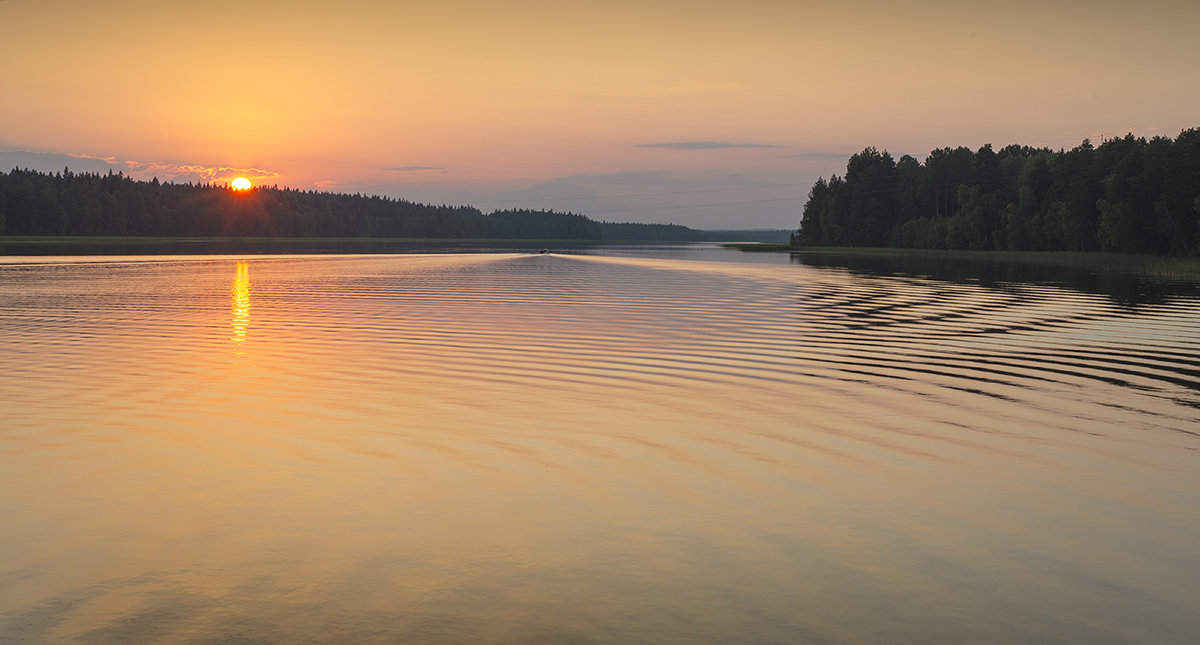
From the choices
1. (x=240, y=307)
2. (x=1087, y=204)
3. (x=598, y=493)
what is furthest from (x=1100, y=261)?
(x=598, y=493)

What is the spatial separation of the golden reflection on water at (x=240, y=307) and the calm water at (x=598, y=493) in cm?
470

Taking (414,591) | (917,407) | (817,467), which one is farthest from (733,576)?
(917,407)

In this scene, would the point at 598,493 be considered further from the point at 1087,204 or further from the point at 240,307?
the point at 1087,204

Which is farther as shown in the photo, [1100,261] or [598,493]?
[1100,261]

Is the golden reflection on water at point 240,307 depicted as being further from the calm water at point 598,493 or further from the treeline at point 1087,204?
the treeline at point 1087,204

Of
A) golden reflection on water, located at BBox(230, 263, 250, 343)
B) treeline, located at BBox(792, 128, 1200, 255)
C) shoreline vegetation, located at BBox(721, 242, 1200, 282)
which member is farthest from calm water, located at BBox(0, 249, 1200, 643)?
treeline, located at BBox(792, 128, 1200, 255)

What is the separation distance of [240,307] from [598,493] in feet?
128

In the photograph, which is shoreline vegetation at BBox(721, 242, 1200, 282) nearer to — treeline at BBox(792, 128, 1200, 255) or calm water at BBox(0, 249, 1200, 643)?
treeline at BBox(792, 128, 1200, 255)

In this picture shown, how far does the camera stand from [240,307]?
47.6 metres

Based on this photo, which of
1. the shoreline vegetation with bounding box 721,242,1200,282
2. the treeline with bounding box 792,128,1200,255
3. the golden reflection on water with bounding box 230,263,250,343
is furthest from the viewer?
the treeline with bounding box 792,128,1200,255

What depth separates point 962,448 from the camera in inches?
625

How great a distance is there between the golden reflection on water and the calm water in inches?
185

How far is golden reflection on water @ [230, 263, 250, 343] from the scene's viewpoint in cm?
3462

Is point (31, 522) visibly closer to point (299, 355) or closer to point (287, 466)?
point (287, 466)
